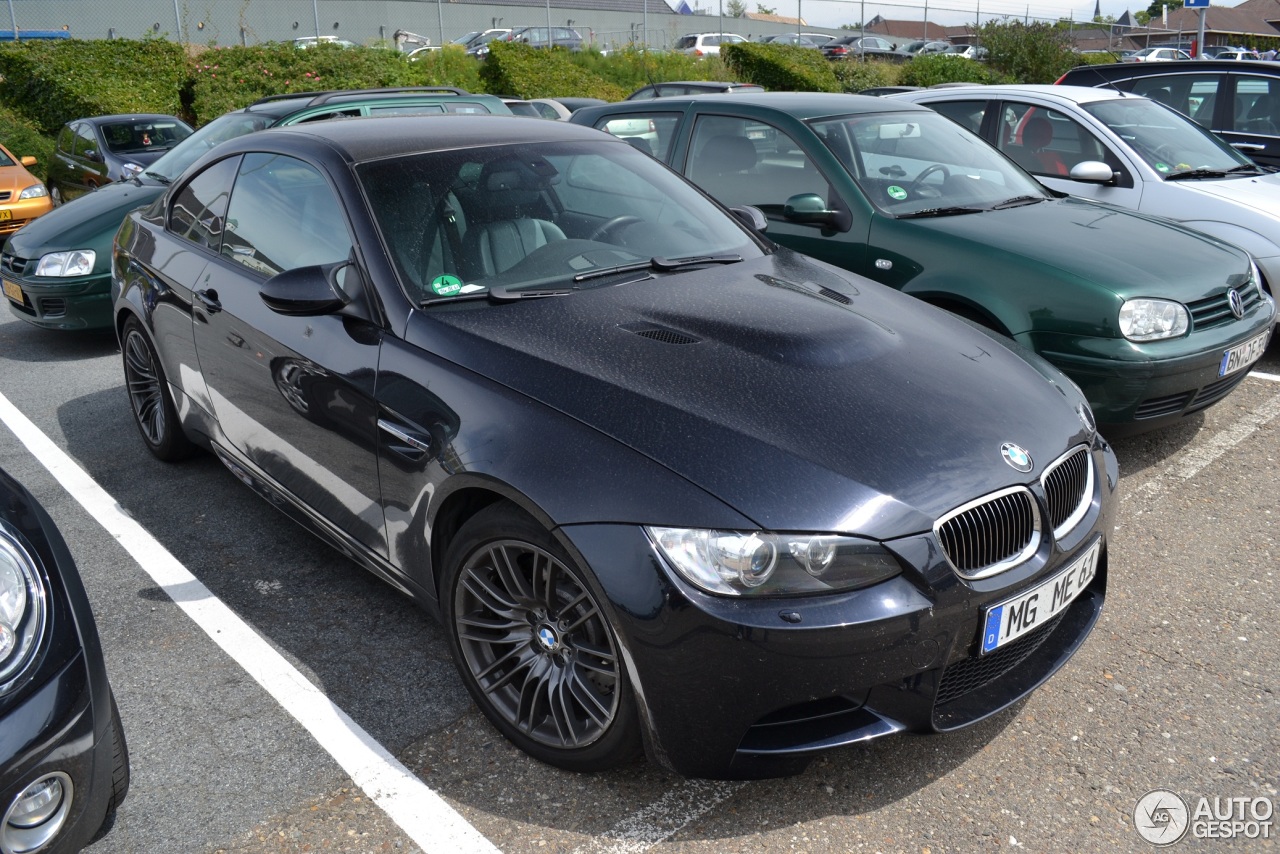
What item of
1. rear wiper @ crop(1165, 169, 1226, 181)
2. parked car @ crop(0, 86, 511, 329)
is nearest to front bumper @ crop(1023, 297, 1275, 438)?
rear wiper @ crop(1165, 169, 1226, 181)

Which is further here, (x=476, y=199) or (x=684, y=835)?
(x=476, y=199)

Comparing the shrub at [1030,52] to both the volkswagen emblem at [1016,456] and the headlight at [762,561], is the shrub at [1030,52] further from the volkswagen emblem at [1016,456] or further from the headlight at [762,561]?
the headlight at [762,561]

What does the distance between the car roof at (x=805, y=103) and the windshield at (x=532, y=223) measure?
182 centimetres

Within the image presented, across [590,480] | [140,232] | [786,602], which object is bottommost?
[786,602]

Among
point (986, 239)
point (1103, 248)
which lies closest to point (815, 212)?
point (986, 239)

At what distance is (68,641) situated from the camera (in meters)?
2.08

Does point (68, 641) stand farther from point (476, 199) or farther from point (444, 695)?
point (476, 199)

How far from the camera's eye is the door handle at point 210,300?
148 inches

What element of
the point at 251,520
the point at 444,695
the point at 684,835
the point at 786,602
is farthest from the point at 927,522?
the point at 251,520

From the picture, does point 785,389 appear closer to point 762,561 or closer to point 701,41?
point 762,561

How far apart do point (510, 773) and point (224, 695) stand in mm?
965

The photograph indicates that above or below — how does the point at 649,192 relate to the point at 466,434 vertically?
above

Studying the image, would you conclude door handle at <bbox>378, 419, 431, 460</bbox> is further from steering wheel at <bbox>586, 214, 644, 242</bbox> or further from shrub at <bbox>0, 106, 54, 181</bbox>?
shrub at <bbox>0, 106, 54, 181</bbox>

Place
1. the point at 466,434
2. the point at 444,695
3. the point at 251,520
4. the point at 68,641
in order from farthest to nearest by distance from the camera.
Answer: the point at 251,520 < the point at 444,695 < the point at 466,434 < the point at 68,641
